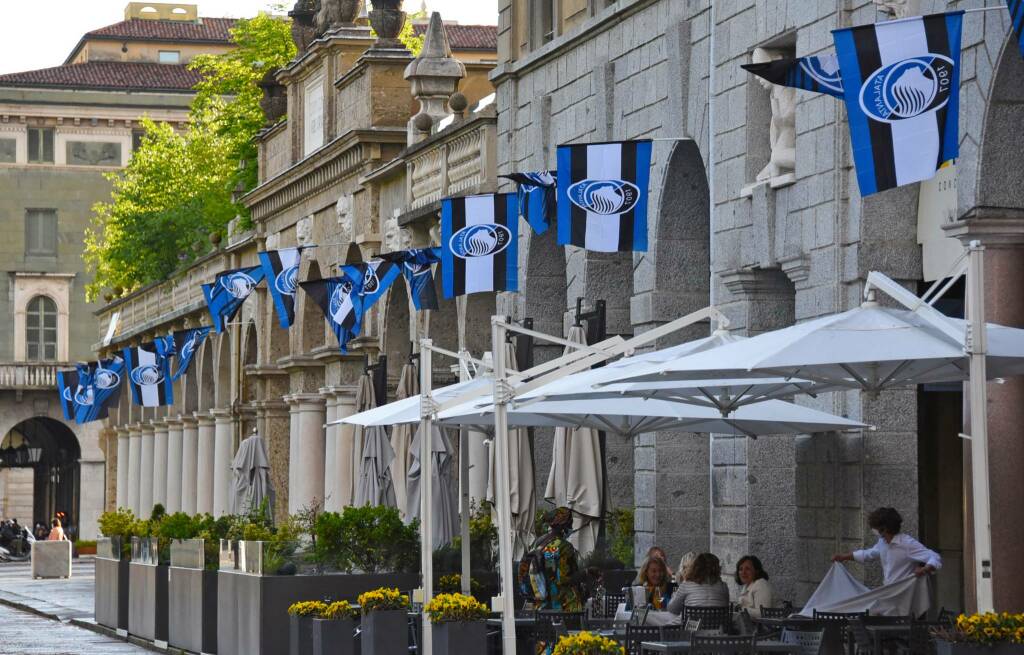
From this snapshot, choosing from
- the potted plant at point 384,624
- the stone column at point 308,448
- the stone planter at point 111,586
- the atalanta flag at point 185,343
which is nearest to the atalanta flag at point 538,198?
the potted plant at point 384,624

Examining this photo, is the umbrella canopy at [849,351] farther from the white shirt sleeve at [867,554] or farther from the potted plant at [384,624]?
the potted plant at [384,624]

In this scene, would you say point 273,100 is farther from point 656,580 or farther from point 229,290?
point 656,580

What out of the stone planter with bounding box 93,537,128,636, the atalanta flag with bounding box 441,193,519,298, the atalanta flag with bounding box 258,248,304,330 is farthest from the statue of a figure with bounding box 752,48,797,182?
the atalanta flag with bounding box 258,248,304,330

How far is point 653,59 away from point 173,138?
163 ft

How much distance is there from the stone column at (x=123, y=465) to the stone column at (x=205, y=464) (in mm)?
13239

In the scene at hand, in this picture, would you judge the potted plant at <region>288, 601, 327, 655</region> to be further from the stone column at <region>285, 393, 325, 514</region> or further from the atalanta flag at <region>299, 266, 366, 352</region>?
the stone column at <region>285, 393, 325, 514</region>

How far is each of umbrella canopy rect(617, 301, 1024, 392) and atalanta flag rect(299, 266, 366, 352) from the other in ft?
50.1

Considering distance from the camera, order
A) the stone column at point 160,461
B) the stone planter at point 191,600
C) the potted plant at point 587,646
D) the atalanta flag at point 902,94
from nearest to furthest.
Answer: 1. the potted plant at point 587,646
2. the atalanta flag at point 902,94
3. the stone planter at point 191,600
4. the stone column at point 160,461

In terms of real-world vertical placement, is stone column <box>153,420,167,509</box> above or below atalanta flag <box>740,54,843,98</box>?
below

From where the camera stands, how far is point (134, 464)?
6581 cm

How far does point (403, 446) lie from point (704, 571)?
12.4 metres

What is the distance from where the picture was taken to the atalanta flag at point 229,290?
112ft

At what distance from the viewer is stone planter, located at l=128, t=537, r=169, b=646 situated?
26.0 metres

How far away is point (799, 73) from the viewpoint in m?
15.0
